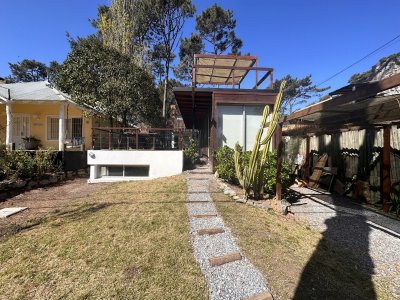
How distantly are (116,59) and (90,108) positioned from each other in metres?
3.02

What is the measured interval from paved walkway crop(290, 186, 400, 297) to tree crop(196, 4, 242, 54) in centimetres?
2164

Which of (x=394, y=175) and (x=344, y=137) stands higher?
(x=344, y=137)

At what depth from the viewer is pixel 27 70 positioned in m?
41.0

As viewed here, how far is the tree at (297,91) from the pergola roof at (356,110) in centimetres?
2998

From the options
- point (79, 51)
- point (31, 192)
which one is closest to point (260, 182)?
point (31, 192)

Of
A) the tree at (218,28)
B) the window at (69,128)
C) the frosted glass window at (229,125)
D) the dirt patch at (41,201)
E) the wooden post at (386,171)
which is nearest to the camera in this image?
the dirt patch at (41,201)

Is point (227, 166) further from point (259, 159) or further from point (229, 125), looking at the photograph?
point (229, 125)

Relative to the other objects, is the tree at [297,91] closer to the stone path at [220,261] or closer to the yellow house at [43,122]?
the yellow house at [43,122]

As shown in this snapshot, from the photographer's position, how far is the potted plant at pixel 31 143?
1445 cm

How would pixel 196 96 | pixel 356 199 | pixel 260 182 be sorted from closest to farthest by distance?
pixel 260 182 → pixel 356 199 → pixel 196 96

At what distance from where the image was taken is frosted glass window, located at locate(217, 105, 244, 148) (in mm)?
10141

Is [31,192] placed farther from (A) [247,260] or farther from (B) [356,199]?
(B) [356,199]

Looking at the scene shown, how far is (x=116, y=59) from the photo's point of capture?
14.7 m

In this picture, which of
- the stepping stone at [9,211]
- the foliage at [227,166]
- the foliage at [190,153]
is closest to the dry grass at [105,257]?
the stepping stone at [9,211]
